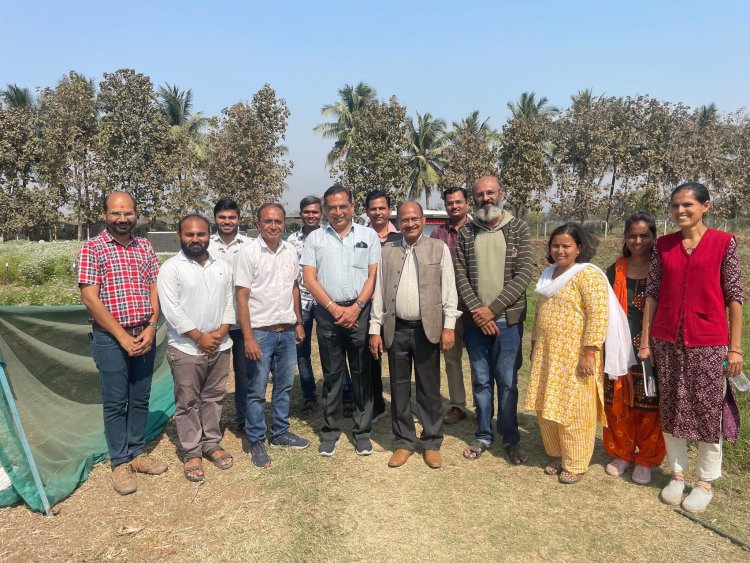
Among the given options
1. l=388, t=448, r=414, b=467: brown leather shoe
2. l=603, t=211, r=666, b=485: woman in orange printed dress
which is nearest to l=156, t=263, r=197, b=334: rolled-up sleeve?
l=388, t=448, r=414, b=467: brown leather shoe

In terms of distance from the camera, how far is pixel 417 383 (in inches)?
162

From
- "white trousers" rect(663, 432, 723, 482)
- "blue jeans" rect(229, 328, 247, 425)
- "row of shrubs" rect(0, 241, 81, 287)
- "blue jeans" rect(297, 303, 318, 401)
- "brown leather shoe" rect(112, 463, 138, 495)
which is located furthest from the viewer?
"row of shrubs" rect(0, 241, 81, 287)

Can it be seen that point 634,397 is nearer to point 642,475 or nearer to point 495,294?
point 642,475

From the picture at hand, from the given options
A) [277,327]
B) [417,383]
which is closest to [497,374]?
[417,383]

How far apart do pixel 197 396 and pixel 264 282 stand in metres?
0.99

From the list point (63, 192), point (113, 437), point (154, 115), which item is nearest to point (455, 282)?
point (113, 437)

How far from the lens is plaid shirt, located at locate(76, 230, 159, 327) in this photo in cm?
351

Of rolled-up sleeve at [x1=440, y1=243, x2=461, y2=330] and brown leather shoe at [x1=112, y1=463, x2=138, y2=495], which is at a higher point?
rolled-up sleeve at [x1=440, y1=243, x2=461, y2=330]

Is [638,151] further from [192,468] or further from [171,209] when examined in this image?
[192,468]

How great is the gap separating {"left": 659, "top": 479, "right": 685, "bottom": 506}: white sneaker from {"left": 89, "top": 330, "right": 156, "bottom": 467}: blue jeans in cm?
370

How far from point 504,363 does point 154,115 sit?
69.5ft

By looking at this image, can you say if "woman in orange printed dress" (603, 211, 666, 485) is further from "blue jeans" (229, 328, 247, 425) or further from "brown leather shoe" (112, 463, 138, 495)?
"brown leather shoe" (112, 463, 138, 495)

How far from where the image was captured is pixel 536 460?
4.13 meters

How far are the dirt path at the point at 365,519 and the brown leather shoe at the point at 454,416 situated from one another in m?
0.87
